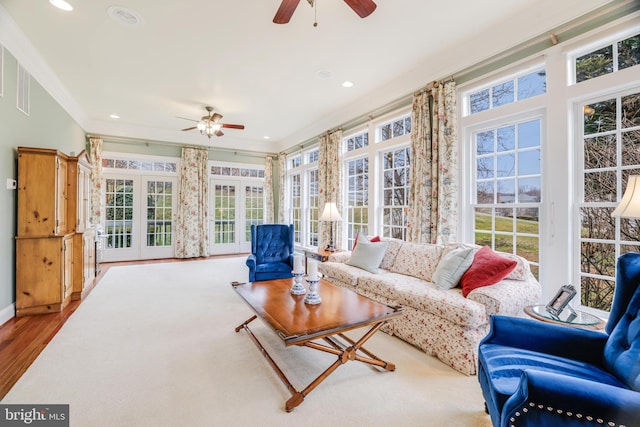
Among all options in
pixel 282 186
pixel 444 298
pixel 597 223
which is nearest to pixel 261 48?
pixel 444 298

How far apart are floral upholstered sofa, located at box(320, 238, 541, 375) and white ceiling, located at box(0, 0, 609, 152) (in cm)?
228

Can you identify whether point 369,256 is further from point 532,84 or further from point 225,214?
point 225,214

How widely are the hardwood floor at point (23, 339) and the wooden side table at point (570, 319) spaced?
3.65 meters

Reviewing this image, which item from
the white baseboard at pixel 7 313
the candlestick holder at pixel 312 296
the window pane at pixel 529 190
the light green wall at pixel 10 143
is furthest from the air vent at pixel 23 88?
the window pane at pixel 529 190

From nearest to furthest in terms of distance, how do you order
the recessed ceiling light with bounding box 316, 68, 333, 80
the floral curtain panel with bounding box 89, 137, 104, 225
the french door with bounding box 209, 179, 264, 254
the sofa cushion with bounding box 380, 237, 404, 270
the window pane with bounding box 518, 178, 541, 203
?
the window pane with bounding box 518, 178, 541, 203 → the sofa cushion with bounding box 380, 237, 404, 270 → the recessed ceiling light with bounding box 316, 68, 333, 80 → the floral curtain panel with bounding box 89, 137, 104, 225 → the french door with bounding box 209, 179, 264, 254

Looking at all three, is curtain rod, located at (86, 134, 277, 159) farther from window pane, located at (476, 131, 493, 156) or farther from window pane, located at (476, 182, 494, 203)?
window pane, located at (476, 182, 494, 203)

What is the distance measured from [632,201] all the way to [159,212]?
7.98m

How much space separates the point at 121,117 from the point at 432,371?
7.13m

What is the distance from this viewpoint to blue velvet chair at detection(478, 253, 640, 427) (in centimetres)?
105

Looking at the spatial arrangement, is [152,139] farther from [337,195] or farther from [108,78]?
[337,195]

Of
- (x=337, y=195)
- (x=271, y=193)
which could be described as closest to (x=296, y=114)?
(x=337, y=195)

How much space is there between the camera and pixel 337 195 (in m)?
5.49

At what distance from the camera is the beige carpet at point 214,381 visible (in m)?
1.72

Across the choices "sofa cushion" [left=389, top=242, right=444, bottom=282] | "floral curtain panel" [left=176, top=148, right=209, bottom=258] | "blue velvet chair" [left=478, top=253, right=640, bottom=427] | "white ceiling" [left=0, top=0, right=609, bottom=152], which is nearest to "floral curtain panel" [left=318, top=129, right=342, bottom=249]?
"white ceiling" [left=0, top=0, right=609, bottom=152]
